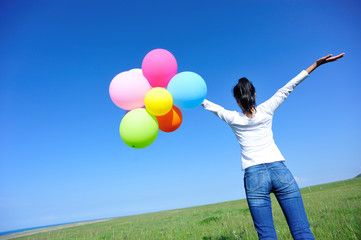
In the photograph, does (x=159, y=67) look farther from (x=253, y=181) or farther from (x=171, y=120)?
(x=253, y=181)

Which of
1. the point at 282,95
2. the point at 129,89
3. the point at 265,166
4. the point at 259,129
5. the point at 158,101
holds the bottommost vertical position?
the point at 265,166

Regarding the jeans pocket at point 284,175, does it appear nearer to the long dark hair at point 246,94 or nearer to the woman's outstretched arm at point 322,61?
the long dark hair at point 246,94

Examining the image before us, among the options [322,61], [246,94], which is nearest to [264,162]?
[246,94]

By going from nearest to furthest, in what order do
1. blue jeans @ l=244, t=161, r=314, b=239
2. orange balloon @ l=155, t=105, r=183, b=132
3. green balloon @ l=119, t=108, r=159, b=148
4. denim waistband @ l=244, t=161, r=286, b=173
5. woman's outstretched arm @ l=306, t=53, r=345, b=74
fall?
1. blue jeans @ l=244, t=161, r=314, b=239
2. denim waistband @ l=244, t=161, r=286, b=173
3. woman's outstretched arm @ l=306, t=53, r=345, b=74
4. green balloon @ l=119, t=108, r=159, b=148
5. orange balloon @ l=155, t=105, r=183, b=132

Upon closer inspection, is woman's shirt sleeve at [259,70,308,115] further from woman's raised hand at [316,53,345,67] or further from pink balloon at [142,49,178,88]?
pink balloon at [142,49,178,88]

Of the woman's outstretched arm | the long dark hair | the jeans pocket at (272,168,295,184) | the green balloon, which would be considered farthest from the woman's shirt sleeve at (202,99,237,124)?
the woman's outstretched arm

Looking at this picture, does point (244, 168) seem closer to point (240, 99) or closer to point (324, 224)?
point (240, 99)

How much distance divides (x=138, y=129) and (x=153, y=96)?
538mm

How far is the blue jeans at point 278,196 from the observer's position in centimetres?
193

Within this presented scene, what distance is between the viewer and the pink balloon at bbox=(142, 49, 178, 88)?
3355mm

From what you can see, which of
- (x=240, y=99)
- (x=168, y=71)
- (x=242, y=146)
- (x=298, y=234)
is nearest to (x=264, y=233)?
(x=298, y=234)

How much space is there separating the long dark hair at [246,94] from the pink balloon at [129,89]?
64.0 inches

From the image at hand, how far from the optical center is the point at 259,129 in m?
2.25

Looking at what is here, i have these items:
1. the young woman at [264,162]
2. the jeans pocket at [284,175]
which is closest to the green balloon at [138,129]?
the young woman at [264,162]
